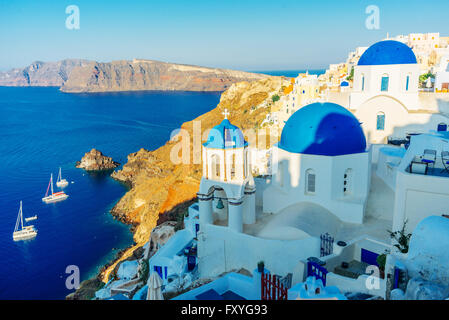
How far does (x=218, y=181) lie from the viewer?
14.0m

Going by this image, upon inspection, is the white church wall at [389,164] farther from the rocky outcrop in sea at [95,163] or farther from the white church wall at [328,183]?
the rocky outcrop in sea at [95,163]

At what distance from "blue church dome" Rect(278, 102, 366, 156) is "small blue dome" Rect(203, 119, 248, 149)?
8.24ft

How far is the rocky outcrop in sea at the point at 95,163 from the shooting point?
2213 inches

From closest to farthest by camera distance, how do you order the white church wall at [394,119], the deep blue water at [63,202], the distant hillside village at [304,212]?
the distant hillside village at [304,212], the white church wall at [394,119], the deep blue water at [63,202]

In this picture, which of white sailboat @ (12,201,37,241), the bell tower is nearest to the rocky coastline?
white sailboat @ (12,201,37,241)

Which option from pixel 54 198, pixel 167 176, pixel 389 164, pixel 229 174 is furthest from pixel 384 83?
pixel 54 198

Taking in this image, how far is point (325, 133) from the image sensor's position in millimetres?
14086

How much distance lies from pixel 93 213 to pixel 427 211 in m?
37.8

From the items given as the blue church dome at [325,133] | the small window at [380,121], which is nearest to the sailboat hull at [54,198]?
the blue church dome at [325,133]

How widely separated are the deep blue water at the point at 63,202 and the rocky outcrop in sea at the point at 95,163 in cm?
161

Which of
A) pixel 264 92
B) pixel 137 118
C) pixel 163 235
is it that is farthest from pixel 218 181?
pixel 137 118
